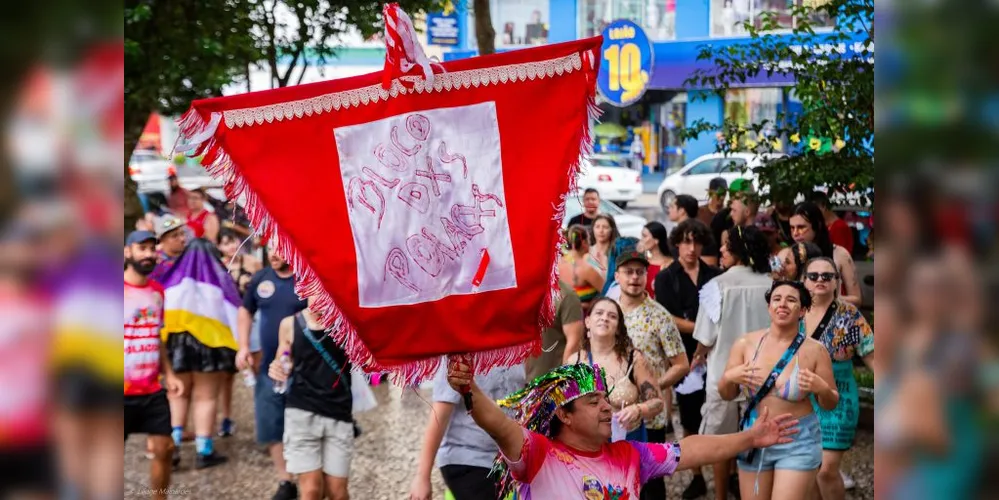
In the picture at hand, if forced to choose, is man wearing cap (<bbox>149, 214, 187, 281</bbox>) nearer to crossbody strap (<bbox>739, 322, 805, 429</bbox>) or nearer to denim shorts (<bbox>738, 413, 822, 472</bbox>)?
crossbody strap (<bbox>739, 322, 805, 429</bbox>)

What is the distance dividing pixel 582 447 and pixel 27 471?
350 centimetres

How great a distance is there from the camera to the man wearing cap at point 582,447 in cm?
427

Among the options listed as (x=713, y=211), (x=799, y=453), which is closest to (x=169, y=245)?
(x=799, y=453)

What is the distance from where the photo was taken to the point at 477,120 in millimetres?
4047

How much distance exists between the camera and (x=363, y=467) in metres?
9.57

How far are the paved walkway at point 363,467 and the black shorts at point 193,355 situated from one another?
2.83 ft

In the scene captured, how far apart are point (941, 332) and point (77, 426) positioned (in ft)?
2.72

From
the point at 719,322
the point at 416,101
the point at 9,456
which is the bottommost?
the point at 719,322

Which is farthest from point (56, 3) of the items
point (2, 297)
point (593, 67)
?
point (593, 67)

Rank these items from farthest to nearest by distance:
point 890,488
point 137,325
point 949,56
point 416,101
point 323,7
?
point 323,7 → point 137,325 → point 416,101 → point 890,488 → point 949,56

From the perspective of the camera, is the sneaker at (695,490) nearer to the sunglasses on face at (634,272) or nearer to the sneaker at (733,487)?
the sneaker at (733,487)

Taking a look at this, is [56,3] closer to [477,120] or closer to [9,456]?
[9,456]

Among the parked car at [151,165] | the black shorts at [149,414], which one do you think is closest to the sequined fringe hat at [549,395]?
the black shorts at [149,414]

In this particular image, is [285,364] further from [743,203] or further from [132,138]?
[132,138]
